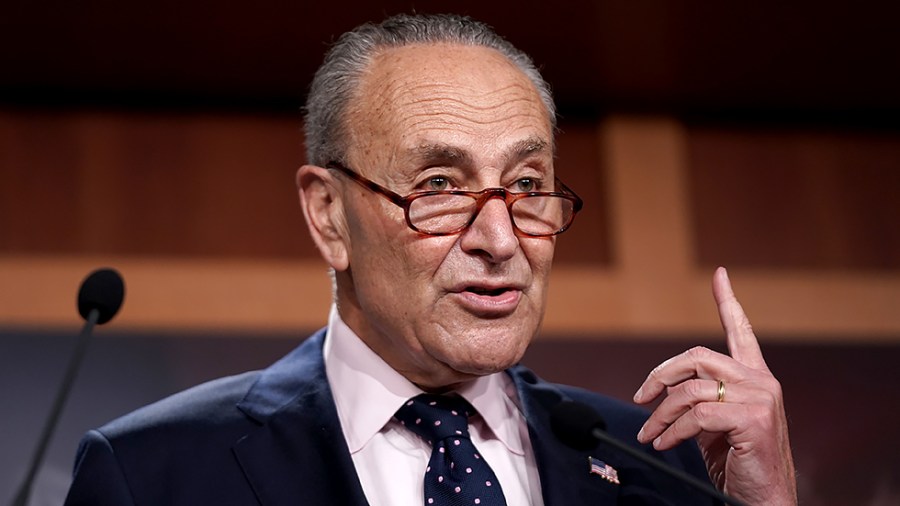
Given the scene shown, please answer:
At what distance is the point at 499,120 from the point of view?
202cm

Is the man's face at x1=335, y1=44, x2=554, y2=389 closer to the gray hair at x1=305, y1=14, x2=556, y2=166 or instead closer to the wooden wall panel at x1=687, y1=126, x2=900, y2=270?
the gray hair at x1=305, y1=14, x2=556, y2=166

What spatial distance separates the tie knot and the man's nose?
29 cm

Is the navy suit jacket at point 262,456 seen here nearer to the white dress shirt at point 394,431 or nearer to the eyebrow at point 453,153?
the white dress shirt at point 394,431

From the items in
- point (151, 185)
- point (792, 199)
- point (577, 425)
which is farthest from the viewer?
point (792, 199)

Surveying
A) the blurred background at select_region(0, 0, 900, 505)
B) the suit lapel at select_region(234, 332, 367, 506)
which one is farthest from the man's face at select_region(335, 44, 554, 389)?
the blurred background at select_region(0, 0, 900, 505)

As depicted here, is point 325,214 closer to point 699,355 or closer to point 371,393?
point 371,393

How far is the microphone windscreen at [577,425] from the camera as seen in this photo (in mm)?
1695

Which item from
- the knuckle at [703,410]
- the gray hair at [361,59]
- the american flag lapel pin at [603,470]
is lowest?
the american flag lapel pin at [603,470]

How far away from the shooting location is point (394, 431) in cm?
206

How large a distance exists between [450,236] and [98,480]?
2.21 ft

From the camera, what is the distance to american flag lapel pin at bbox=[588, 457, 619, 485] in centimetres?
212

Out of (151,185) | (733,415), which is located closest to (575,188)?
(151,185)

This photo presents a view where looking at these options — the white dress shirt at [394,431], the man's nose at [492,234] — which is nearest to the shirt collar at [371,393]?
the white dress shirt at [394,431]

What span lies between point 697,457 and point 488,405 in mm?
441
